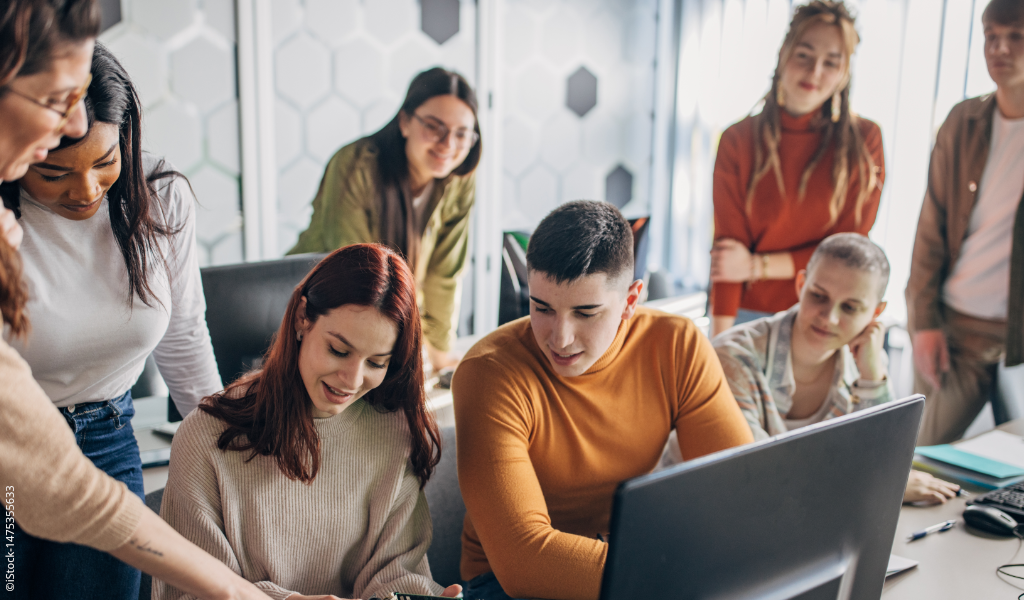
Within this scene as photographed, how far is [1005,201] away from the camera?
2.21m

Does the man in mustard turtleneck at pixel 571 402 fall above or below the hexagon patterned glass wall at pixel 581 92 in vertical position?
below

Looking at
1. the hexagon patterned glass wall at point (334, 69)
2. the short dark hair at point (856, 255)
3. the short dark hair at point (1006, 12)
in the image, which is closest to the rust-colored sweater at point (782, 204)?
the short dark hair at point (1006, 12)

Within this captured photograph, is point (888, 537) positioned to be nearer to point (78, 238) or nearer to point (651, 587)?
point (651, 587)

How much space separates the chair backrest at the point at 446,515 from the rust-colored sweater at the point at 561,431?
97 millimetres

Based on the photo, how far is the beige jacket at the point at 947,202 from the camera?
2211 mm

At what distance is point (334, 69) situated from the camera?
3.12 metres

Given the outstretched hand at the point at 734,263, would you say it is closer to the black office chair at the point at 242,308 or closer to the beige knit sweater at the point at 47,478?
the black office chair at the point at 242,308

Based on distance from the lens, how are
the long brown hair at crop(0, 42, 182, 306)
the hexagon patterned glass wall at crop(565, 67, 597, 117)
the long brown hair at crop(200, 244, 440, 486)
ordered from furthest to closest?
the hexagon patterned glass wall at crop(565, 67, 597, 117) → the long brown hair at crop(200, 244, 440, 486) → the long brown hair at crop(0, 42, 182, 306)

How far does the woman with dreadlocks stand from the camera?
2082mm

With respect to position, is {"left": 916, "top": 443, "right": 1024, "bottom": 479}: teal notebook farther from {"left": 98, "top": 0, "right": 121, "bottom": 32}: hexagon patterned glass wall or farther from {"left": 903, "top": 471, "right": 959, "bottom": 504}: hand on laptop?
{"left": 98, "top": 0, "right": 121, "bottom": 32}: hexagon patterned glass wall

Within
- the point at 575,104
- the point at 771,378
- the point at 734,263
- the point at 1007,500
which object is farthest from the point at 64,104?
the point at 575,104

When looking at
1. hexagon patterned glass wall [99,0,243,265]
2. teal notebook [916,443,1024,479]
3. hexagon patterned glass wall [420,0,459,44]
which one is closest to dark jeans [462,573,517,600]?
teal notebook [916,443,1024,479]

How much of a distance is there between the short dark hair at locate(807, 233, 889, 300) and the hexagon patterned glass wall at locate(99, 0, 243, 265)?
7.13 ft

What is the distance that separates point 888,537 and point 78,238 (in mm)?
1139
